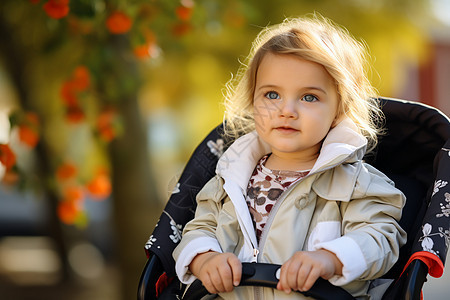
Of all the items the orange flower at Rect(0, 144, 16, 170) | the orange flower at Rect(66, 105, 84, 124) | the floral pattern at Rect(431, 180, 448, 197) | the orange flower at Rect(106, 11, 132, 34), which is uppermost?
the orange flower at Rect(106, 11, 132, 34)

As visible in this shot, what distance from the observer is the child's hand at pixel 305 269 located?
184 centimetres

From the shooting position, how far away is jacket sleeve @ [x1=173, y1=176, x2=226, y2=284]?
6.94ft

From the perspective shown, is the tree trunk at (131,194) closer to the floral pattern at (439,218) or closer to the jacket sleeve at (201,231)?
the jacket sleeve at (201,231)

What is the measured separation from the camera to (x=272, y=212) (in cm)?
208

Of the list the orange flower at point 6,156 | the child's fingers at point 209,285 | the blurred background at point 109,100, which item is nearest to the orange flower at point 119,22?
the blurred background at point 109,100

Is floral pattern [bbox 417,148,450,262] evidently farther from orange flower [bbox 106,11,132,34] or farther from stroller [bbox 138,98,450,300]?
orange flower [bbox 106,11,132,34]

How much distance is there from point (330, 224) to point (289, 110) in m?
0.39

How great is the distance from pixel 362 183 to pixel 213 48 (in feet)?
21.0

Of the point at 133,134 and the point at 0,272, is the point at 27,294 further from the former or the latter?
the point at 133,134

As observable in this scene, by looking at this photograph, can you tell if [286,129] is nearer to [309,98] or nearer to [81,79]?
[309,98]

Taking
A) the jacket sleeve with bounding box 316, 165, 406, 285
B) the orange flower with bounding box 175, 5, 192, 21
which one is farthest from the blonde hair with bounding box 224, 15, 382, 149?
the orange flower with bounding box 175, 5, 192, 21

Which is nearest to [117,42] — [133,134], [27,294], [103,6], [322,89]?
[133,134]

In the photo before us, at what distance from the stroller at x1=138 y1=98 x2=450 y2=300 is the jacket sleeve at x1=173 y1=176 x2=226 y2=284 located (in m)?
0.08

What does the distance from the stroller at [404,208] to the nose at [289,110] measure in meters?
0.49
